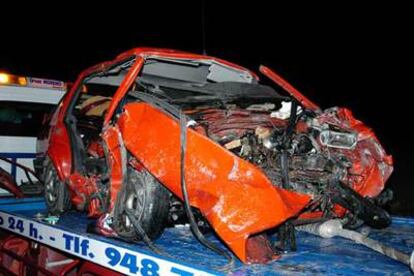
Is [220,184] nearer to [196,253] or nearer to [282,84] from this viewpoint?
[196,253]

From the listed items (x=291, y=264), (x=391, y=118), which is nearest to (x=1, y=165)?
(x=291, y=264)

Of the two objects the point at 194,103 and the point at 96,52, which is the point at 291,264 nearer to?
the point at 194,103

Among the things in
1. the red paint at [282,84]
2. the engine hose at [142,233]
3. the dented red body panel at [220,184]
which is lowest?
the engine hose at [142,233]

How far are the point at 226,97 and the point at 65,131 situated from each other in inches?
71.2

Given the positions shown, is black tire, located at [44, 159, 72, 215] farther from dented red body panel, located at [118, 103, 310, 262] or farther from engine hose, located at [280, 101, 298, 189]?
engine hose, located at [280, 101, 298, 189]

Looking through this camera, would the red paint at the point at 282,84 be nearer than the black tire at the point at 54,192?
Yes

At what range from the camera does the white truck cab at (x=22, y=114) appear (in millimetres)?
6684

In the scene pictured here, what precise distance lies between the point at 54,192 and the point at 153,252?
2010 millimetres

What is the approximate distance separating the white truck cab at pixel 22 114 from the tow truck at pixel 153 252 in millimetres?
1330

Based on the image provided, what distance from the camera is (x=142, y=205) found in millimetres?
3566

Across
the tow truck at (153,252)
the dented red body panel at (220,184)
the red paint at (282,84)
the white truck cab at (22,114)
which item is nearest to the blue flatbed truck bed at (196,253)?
the tow truck at (153,252)

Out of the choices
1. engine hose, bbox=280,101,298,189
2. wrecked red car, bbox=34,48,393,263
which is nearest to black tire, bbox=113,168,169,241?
wrecked red car, bbox=34,48,393,263

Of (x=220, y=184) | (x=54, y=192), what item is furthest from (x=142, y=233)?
(x=54, y=192)

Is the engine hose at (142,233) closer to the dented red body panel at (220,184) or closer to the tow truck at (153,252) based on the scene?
the tow truck at (153,252)
